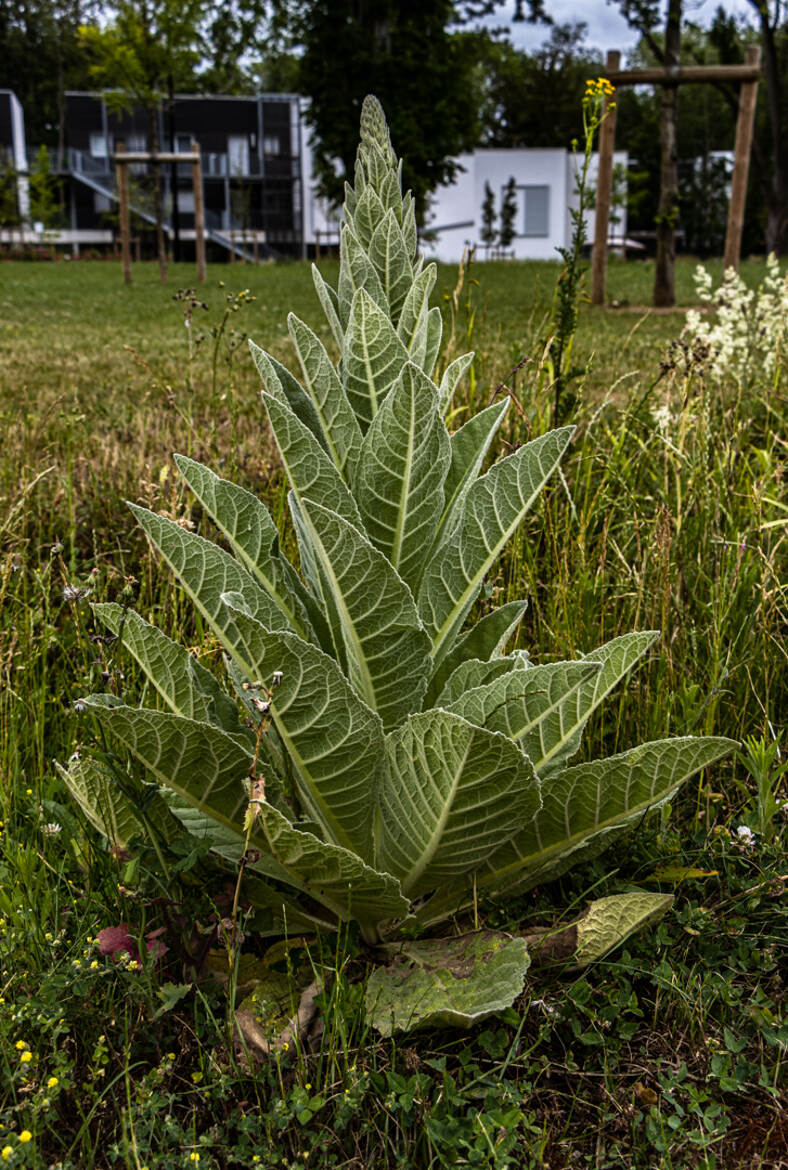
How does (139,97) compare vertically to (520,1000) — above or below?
above

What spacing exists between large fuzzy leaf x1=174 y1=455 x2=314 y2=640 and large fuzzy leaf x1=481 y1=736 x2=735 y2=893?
0.51 metres

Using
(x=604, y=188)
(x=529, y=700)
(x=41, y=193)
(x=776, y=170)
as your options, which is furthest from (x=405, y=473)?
(x=41, y=193)

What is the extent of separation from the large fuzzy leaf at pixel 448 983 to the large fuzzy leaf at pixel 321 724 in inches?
9.4

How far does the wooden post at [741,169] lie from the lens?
11.4 metres

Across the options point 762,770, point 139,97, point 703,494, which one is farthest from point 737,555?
point 139,97

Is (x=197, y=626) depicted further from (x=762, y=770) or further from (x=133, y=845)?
(x=762, y=770)

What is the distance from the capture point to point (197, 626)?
2.53m

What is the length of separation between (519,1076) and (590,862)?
0.54 metres

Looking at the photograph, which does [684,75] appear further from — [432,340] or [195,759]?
[195,759]

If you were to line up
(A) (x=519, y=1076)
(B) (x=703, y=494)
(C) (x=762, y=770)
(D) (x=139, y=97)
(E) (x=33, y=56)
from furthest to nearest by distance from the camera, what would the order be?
(E) (x=33, y=56) → (D) (x=139, y=97) → (B) (x=703, y=494) → (C) (x=762, y=770) → (A) (x=519, y=1076)

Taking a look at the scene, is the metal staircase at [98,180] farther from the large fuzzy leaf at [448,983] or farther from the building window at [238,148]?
the large fuzzy leaf at [448,983]

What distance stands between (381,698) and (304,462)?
0.41 meters

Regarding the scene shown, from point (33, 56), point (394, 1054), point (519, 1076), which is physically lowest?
point (519, 1076)

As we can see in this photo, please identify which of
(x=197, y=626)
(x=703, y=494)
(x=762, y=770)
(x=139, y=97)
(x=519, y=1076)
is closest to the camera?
(x=519, y=1076)
